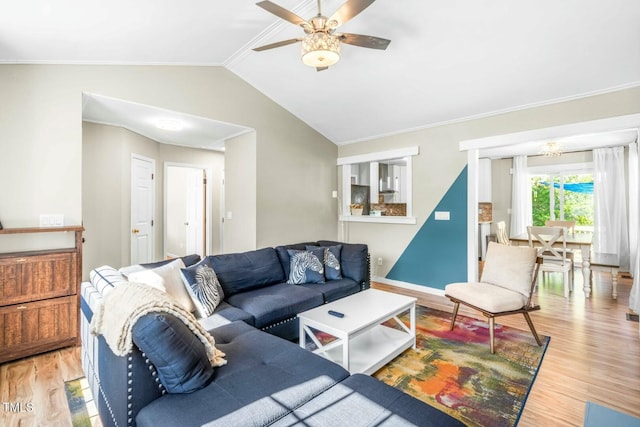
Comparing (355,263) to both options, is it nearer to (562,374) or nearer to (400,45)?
(562,374)

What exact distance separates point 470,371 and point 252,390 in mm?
1816

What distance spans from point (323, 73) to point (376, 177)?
230cm

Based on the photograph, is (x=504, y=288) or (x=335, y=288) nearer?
(x=504, y=288)

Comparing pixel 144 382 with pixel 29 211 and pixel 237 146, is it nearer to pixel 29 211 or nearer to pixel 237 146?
pixel 29 211

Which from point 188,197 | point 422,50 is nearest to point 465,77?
point 422,50

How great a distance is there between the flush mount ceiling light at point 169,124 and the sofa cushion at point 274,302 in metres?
2.47

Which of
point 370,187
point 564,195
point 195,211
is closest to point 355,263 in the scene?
point 370,187

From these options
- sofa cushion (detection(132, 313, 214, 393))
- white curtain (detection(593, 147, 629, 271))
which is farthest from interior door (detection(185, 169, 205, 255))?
white curtain (detection(593, 147, 629, 271))

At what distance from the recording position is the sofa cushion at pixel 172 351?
4.38 feet

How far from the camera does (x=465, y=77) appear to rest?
11.2 ft

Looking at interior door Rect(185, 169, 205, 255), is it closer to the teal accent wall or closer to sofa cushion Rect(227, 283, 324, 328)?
sofa cushion Rect(227, 283, 324, 328)

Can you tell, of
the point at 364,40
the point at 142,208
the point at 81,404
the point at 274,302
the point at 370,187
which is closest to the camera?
the point at 81,404

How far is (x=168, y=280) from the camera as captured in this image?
242 centimetres

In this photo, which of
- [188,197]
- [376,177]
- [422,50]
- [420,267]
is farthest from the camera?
[188,197]
